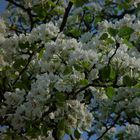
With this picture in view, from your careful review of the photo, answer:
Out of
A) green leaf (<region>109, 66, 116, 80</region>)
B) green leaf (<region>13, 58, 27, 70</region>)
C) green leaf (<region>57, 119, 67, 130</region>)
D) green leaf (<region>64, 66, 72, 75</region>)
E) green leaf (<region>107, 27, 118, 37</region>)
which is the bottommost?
green leaf (<region>57, 119, 67, 130</region>)

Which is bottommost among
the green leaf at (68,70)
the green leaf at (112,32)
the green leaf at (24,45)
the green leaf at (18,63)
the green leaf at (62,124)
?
the green leaf at (62,124)

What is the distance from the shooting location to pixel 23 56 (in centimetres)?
718

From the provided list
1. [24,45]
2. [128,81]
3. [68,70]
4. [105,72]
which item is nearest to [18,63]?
[24,45]

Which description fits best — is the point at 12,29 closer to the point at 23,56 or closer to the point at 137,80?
the point at 23,56

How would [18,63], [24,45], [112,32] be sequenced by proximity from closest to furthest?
[112,32], [18,63], [24,45]

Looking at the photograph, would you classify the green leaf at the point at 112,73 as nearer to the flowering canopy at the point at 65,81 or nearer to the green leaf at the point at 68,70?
the flowering canopy at the point at 65,81

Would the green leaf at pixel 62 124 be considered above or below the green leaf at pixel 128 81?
below

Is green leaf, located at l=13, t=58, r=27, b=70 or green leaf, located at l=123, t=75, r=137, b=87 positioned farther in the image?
green leaf, located at l=13, t=58, r=27, b=70

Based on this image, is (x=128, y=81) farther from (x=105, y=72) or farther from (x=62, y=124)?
(x=62, y=124)

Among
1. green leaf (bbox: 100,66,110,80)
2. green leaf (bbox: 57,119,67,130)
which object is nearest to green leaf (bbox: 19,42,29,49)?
green leaf (bbox: 57,119,67,130)

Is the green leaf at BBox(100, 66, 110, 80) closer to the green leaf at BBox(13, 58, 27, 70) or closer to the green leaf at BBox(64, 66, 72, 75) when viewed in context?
the green leaf at BBox(64, 66, 72, 75)

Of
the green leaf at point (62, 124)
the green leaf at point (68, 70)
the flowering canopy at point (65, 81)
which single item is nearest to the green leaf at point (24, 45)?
the flowering canopy at point (65, 81)

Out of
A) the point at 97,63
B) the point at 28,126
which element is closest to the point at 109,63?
the point at 97,63

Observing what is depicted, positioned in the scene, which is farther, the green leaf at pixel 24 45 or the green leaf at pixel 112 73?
the green leaf at pixel 24 45
